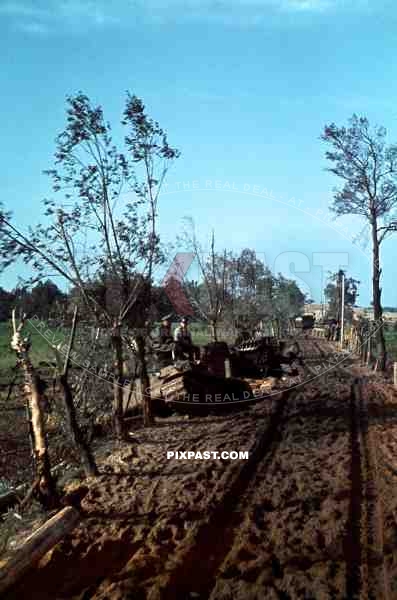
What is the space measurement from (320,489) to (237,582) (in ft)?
6.89

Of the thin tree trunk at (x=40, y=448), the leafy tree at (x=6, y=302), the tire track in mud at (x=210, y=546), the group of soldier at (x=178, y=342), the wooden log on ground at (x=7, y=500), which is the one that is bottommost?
the wooden log on ground at (x=7, y=500)

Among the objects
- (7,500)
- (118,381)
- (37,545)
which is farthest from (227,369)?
(37,545)

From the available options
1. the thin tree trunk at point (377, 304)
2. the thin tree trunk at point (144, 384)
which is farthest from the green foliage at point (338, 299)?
the thin tree trunk at point (144, 384)

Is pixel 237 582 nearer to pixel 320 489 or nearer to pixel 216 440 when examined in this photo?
pixel 320 489

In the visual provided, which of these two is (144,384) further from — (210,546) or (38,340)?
(210,546)

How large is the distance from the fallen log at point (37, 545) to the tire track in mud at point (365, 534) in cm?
231

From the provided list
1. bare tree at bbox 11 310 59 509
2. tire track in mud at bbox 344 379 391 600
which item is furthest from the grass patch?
tire track in mud at bbox 344 379 391 600

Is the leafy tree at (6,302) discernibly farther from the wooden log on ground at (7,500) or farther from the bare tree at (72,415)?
the wooden log on ground at (7,500)

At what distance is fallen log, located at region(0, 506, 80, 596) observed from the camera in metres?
4.00

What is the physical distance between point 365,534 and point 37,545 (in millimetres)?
2644

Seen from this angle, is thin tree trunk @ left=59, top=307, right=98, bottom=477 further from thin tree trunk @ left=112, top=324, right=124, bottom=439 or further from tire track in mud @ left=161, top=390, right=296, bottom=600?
tire track in mud @ left=161, top=390, right=296, bottom=600

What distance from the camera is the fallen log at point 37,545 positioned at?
157 inches

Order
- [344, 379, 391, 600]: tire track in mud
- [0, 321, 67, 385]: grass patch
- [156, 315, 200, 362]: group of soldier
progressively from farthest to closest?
[156, 315, 200, 362]: group of soldier, [0, 321, 67, 385]: grass patch, [344, 379, 391, 600]: tire track in mud

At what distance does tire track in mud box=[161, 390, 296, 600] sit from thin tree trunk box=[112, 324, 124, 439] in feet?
6.28
